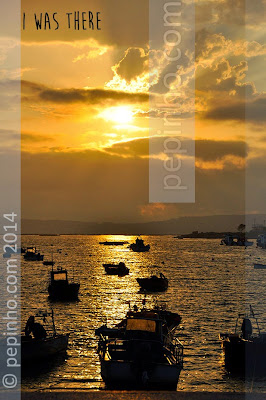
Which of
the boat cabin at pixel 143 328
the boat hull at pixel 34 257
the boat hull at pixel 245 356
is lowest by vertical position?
the boat hull at pixel 34 257

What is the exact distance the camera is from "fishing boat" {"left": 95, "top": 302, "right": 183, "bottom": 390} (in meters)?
25.9

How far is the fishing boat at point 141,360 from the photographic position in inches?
1019

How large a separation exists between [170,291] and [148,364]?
66066mm

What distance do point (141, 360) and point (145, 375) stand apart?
4.23 feet

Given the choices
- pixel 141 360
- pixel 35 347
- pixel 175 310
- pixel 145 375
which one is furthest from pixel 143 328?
pixel 175 310

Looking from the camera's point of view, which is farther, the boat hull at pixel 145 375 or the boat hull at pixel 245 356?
the boat hull at pixel 245 356

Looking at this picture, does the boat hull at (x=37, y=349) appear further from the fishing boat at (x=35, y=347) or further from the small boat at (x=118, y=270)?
the small boat at (x=118, y=270)

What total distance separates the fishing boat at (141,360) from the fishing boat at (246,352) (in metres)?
5.81

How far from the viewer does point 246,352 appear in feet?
110

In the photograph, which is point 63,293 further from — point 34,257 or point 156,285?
point 34,257

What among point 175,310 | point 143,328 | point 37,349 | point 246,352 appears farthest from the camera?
point 175,310

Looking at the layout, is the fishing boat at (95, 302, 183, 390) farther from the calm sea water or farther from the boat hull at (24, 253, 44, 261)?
the boat hull at (24, 253, 44, 261)

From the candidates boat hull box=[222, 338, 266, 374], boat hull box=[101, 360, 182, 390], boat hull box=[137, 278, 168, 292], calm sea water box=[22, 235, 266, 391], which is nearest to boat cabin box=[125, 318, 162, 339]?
boat hull box=[101, 360, 182, 390]

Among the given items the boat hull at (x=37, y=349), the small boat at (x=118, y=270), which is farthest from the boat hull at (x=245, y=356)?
the small boat at (x=118, y=270)
